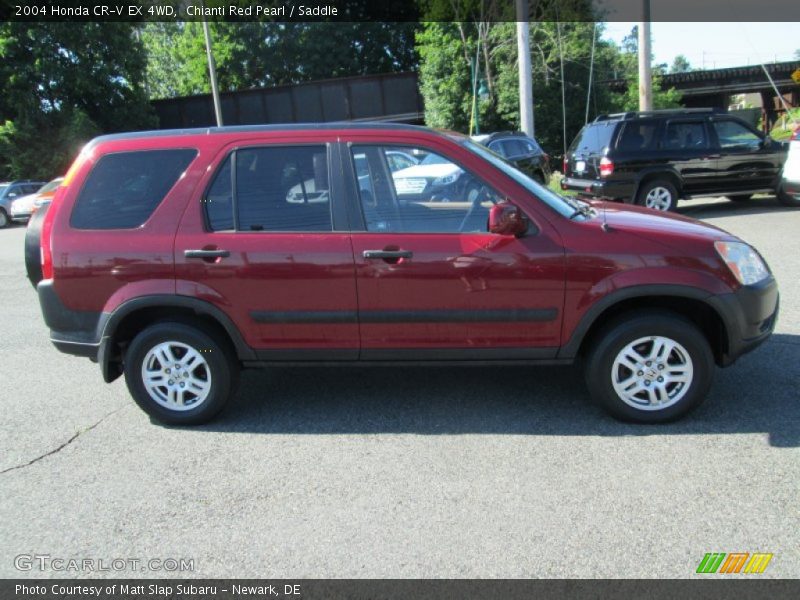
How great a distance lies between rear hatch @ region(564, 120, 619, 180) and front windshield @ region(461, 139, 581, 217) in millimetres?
7805

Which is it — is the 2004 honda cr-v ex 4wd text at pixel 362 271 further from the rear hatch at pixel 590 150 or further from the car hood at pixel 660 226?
the rear hatch at pixel 590 150

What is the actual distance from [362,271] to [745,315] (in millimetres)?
2290

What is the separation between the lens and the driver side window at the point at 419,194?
4027 mm

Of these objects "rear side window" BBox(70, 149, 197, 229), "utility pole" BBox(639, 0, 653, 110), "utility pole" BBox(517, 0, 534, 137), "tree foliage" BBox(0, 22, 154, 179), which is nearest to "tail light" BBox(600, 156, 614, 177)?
"utility pole" BBox(517, 0, 534, 137)

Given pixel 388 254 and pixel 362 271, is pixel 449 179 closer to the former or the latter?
pixel 388 254

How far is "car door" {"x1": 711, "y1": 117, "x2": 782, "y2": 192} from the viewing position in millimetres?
11727

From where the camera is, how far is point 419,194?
414cm

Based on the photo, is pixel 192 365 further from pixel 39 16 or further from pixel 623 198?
pixel 39 16

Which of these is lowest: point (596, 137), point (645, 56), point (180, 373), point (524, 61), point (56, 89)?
point (180, 373)

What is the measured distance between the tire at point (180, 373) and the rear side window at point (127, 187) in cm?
74

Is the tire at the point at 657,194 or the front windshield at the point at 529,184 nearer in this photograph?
the front windshield at the point at 529,184

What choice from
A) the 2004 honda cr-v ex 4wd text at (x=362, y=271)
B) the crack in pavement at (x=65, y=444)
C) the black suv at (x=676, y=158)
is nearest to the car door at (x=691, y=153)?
the black suv at (x=676, y=158)

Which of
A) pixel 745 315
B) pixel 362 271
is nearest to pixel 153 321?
pixel 362 271

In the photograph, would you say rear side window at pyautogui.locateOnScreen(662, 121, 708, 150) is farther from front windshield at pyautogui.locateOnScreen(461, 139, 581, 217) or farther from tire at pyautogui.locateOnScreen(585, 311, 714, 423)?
tire at pyautogui.locateOnScreen(585, 311, 714, 423)
